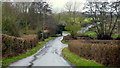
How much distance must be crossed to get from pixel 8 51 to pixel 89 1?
3689 cm

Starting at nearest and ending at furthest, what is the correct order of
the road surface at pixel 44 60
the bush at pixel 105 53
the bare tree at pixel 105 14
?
the bush at pixel 105 53, the road surface at pixel 44 60, the bare tree at pixel 105 14

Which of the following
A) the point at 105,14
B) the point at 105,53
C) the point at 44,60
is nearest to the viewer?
the point at 105,53

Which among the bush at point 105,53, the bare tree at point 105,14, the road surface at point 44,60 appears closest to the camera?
the bush at point 105,53

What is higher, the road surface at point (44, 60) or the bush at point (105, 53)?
the bush at point (105, 53)

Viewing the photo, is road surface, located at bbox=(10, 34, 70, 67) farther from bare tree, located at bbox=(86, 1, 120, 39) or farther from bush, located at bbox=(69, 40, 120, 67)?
bare tree, located at bbox=(86, 1, 120, 39)

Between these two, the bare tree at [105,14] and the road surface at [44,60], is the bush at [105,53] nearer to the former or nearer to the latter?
the road surface at [44,60]

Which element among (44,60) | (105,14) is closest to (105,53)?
(44,60)

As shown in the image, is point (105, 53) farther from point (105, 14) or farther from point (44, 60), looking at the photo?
point (105, 14)

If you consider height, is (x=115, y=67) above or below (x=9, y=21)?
below

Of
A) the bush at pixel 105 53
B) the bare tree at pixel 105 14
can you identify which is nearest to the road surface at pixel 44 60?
the bush at pixel 105 53

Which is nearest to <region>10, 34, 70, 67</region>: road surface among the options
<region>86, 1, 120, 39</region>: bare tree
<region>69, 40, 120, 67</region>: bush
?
<region>69, 40, 120, 67</region>: bush

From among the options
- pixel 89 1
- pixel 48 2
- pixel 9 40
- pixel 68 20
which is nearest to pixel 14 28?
pixel 9 40

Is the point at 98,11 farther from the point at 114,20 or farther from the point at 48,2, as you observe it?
the point at 48,2

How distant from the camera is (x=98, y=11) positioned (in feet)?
174
